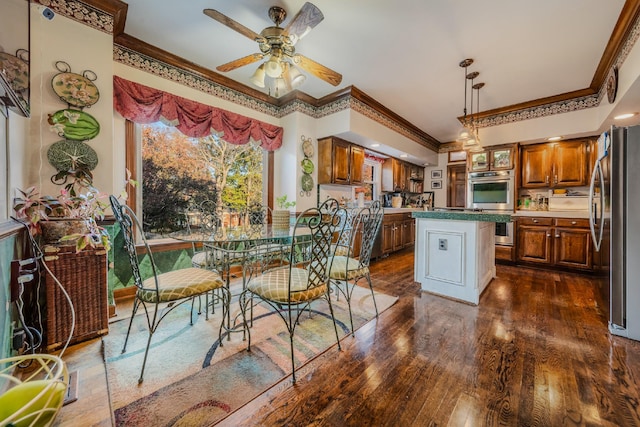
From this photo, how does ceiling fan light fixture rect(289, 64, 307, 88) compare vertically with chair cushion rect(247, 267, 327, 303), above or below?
above

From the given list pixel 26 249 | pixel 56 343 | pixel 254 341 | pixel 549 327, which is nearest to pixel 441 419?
pixel 254 341

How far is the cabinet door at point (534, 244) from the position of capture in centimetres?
390

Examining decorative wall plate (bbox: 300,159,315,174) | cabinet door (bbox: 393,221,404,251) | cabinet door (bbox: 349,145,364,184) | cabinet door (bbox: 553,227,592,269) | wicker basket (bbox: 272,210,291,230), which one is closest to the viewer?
wicker basket (bbox: 272,210,291,230)

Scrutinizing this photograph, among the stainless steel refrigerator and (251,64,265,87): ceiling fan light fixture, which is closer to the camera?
the stainless steel refrigerator

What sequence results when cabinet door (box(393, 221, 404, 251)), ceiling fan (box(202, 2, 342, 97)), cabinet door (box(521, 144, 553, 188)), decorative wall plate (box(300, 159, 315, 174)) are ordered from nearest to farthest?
ceiling fan (box(202, 2, 342, 97))
decorative wall plate (box(300, 159, 315, 174))
cabinet door (box(521, 144, 553, 188))
cabinet door (box(393, 221, 404, 251))

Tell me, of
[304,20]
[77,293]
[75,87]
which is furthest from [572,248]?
[75,87]

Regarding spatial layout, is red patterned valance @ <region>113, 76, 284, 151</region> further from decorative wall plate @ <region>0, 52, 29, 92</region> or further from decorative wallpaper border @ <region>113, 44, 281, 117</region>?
decorative wall plate @ <region>0, 52, 29, 92</region>

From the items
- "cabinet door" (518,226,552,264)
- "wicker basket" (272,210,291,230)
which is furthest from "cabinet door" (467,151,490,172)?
"wicker basket" (272,210,291,230)

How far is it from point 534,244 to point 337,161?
341 cm

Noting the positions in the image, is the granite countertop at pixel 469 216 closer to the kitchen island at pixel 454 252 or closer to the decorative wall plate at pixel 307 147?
the kitchen island at pixel 454 252

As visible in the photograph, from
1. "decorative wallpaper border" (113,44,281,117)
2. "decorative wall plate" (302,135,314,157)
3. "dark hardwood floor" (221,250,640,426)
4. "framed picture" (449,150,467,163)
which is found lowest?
"dark hardwood floor" (221,250,640,426)

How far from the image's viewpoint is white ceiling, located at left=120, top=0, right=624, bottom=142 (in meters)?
2.11

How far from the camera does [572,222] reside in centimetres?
372

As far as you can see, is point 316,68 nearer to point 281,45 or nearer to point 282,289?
point 281,45
